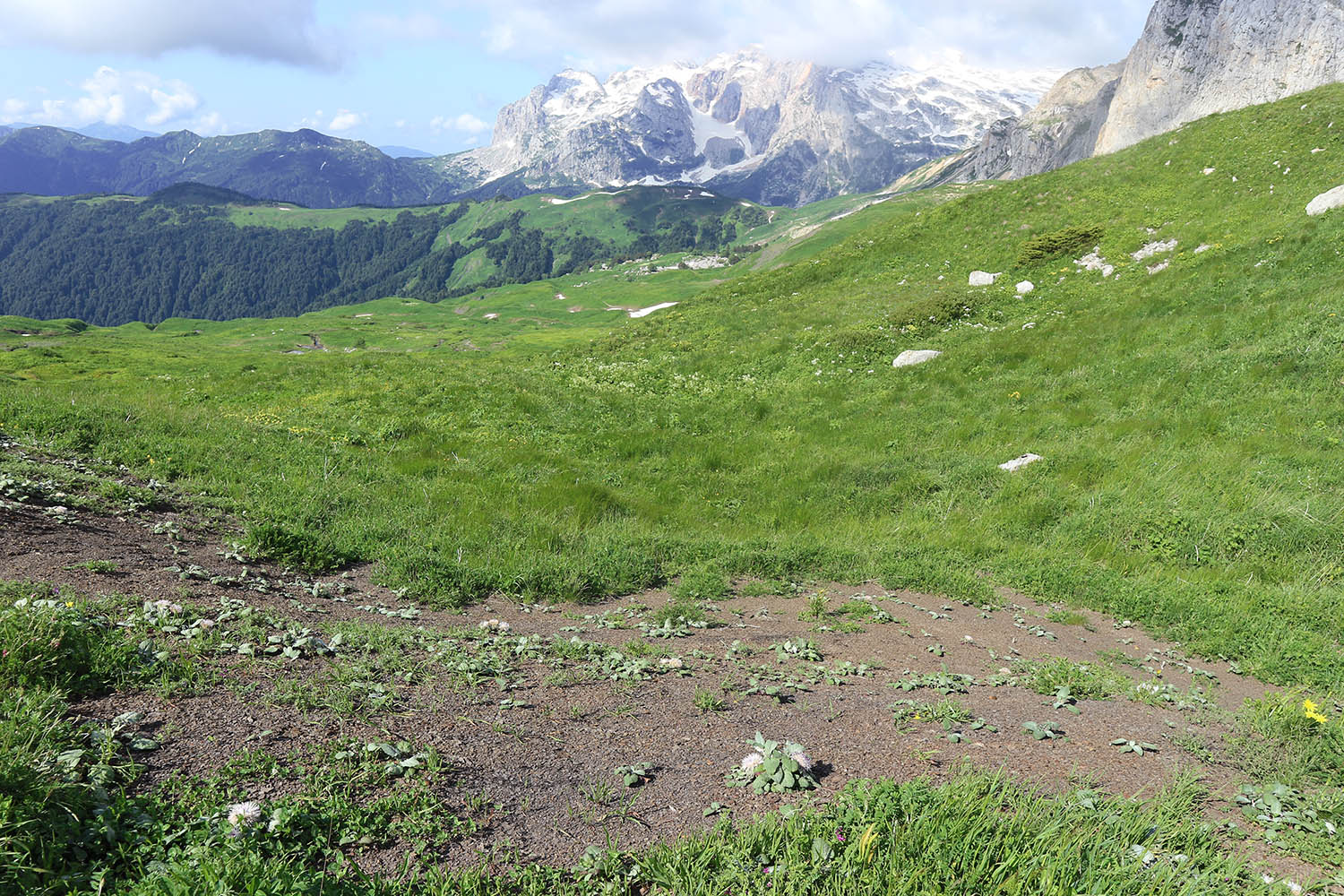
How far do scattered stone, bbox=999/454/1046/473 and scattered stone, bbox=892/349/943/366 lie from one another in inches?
376

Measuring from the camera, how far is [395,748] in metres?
5.54

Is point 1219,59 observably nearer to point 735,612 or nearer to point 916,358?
point 916,358

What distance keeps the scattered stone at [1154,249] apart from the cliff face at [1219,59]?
2304 inches

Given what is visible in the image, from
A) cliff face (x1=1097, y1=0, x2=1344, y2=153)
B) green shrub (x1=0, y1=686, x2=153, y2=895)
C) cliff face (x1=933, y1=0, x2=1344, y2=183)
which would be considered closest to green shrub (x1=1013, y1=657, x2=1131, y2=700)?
green shrub (x1=0, y1=686, x2=153, y2=895)

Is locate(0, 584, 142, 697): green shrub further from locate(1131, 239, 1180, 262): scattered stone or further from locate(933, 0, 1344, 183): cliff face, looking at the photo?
locate(933, 0, 1344, 183): cliff face

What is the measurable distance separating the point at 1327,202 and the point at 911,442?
77.0 feet

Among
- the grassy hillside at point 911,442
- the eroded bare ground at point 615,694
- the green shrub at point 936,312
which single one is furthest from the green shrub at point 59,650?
the green shrub at point 936,312

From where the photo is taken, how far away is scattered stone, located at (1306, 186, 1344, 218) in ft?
84.0

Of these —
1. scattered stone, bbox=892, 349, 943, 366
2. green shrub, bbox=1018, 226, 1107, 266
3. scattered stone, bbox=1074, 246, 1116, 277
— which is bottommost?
scattered stone, bbox=892, 349, 943, 366

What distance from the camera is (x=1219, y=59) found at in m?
99.6

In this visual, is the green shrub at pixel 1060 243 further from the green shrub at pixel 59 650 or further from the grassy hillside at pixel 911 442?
the green shrub at pixel 59 650

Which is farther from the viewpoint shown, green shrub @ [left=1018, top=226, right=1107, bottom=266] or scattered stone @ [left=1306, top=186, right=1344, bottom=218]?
green shrub @ [left=1018, top=226, right=1107, bottom=266]

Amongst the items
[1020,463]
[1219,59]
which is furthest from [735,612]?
[1219,59]

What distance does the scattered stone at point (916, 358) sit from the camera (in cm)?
2655
